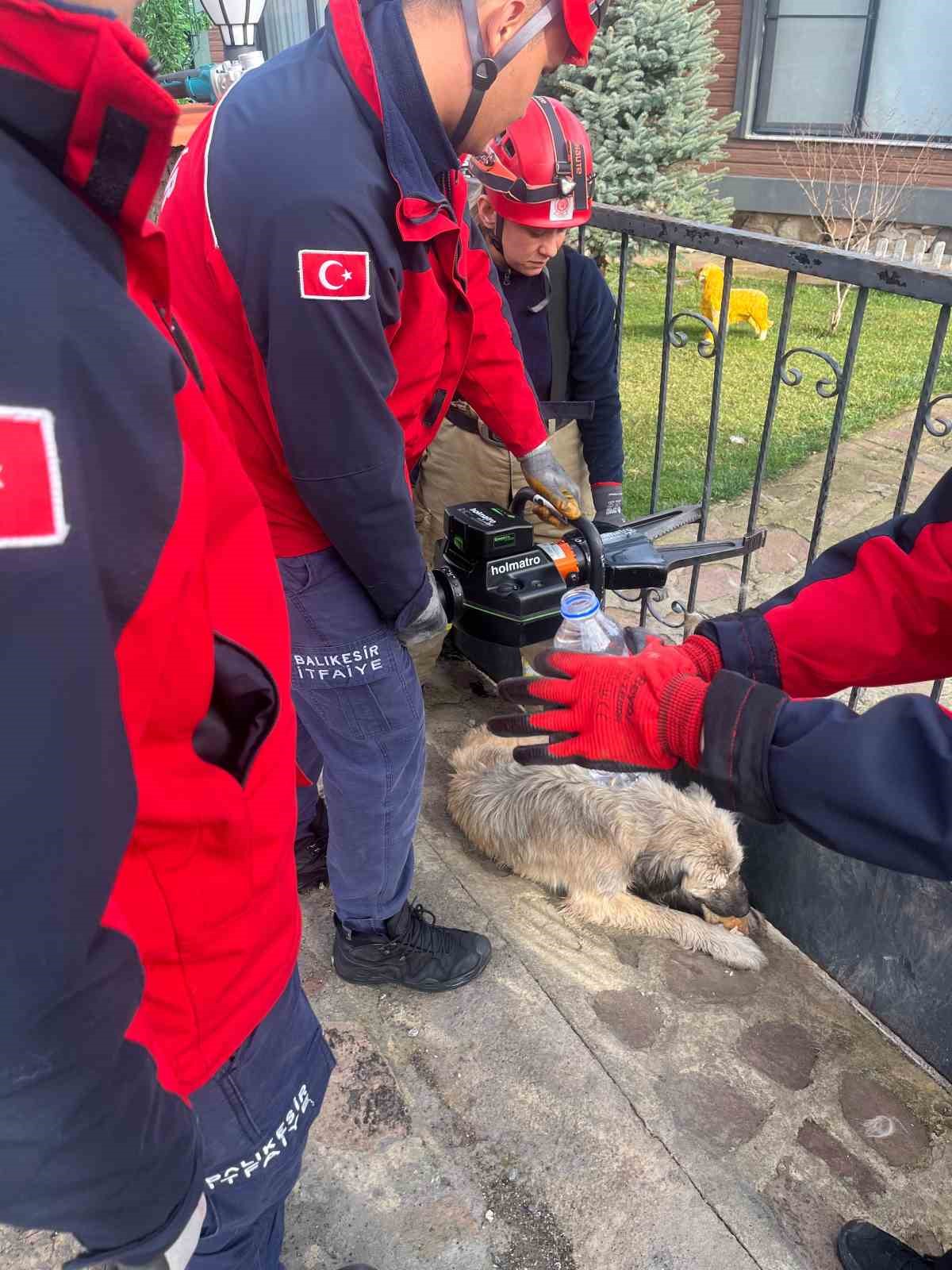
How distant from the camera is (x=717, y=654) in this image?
79.8 inches

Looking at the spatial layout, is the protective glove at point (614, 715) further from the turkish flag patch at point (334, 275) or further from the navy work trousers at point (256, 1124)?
the turkish flag patch at point (334, 275)

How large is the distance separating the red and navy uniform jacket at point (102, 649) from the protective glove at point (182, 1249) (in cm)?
4

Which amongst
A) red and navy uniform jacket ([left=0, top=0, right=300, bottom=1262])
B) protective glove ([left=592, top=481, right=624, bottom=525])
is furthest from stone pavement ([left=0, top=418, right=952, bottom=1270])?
protective glove ([left=592, top=481, right=624, bottom=525])

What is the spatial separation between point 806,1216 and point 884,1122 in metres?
0.32

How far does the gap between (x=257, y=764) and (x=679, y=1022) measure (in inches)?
64.7

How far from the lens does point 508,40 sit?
1712 millimetres

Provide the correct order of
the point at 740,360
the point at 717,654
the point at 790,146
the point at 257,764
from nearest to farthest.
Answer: the point at 257,764 < the point at 717,654 < the point at 740,360 < the point at 790,146

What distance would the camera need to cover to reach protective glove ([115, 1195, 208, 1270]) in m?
0.99

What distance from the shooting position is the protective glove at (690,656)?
1822 mm

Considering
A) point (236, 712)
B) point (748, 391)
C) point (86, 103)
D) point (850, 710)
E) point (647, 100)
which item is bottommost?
point (748, 391)

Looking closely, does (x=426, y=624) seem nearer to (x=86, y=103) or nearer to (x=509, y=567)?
(x=509, y=567)

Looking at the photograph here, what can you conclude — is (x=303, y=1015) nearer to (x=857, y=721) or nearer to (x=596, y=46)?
(x=857, y=721)

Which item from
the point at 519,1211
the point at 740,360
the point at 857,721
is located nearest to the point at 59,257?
the point at 857,721

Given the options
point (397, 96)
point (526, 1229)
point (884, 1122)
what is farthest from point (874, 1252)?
point (397, 96)
